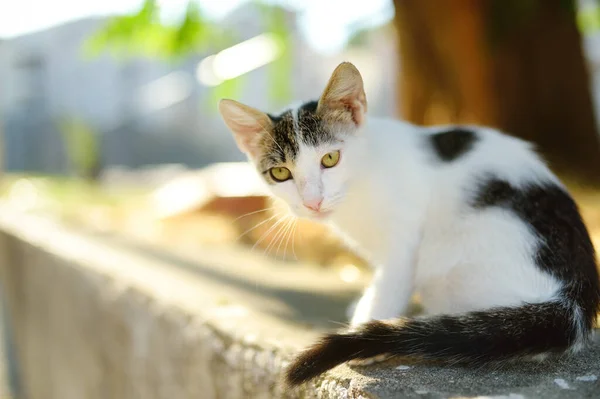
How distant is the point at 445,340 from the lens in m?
0.96

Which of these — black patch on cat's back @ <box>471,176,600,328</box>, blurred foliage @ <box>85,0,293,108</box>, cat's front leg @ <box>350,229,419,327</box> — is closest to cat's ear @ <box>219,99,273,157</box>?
cat's front leg @ <box>350,229,419,327</box>

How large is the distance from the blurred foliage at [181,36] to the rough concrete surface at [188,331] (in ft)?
3.35

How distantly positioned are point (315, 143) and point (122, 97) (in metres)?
9.06

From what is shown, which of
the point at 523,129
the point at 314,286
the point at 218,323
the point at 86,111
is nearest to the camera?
the point at 218,323

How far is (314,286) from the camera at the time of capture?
6.54 feet

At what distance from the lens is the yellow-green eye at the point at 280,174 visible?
123 centimetres

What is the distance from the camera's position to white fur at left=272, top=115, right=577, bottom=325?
3.67ft

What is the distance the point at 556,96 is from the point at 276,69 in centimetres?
170

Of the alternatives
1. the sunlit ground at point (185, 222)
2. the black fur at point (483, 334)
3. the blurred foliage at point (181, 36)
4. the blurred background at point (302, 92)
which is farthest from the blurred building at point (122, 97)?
the black fur at point (483, 334)

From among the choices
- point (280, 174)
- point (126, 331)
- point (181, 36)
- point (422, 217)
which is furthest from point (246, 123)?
point (181, 36)

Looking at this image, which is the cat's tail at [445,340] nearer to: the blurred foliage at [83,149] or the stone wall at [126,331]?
the stone wall at [126,331]

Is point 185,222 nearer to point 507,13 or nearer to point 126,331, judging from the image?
point 126,331

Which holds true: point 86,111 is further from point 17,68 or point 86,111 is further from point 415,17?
point 415,17

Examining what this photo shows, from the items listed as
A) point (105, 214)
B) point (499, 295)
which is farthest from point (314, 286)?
point (105, 214)
